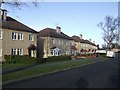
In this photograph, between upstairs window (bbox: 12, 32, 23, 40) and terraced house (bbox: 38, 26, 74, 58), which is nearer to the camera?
upstairs window (bbox: 12, 32, 23, 40)

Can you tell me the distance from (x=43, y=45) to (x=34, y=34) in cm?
1323

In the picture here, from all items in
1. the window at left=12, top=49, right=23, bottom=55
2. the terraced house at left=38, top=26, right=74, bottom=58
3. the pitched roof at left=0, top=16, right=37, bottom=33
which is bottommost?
the window at left=12, top=49, right=23, bottom=55

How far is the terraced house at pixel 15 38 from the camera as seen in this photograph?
49.2 m

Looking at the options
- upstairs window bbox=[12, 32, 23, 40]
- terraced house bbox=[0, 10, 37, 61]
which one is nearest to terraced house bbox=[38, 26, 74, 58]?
terraced house bbox=[0, 10, 37, 61]

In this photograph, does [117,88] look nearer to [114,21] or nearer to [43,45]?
[43,45]

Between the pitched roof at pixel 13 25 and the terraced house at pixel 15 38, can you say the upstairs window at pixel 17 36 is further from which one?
the pitched roof at pixel 13 25

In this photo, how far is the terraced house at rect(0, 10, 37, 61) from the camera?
161 feet

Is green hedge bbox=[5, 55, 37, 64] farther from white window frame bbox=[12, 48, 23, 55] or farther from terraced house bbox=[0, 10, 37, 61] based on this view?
white window frame bbox=[12, 48, 23, 55]

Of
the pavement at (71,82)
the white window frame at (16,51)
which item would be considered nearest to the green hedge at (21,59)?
the white window frame at (16,51)

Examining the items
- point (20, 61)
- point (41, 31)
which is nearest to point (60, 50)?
point (41, 31)

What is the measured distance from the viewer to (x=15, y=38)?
52719 mm

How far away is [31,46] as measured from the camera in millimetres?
57281

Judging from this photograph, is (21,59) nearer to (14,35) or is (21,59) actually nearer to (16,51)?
(16,51)

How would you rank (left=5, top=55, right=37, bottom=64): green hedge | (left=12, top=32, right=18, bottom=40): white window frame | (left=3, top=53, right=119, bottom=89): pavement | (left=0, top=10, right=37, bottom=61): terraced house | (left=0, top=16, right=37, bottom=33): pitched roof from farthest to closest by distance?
(left=12, top=32, right=18, bottom=40): white window frame, (left=0, top=16, right=37, bottom=33): pitched roof, (left=0, top=10, right=37, bottom=61): terraced house, (left=5, top=55, right=37, bottom=64): green hedge, (left=3, top=53, right=119, bottom=89): pavement
